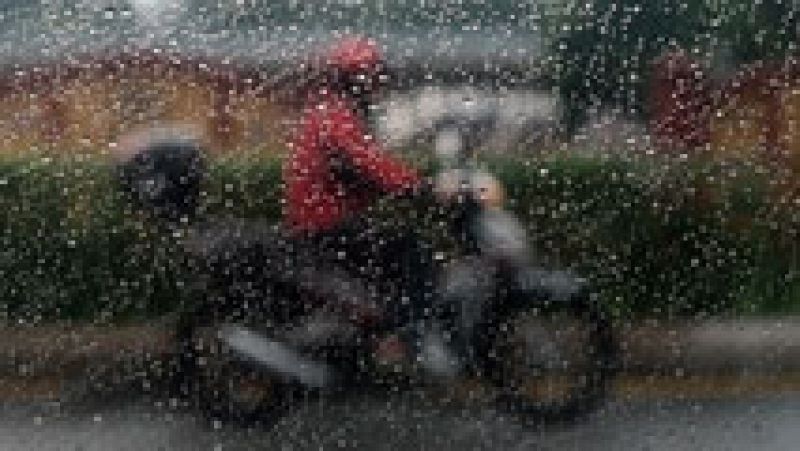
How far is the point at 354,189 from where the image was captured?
197cm

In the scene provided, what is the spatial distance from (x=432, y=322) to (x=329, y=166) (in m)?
0.23

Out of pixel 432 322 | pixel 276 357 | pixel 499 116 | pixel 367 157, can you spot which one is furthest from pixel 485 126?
pixel 276 357

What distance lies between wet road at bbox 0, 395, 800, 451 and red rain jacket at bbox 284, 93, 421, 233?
0.24 metres

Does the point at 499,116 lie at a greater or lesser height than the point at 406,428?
greater

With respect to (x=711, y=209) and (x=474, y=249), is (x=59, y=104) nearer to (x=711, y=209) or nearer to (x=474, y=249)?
(x=474, y=249)

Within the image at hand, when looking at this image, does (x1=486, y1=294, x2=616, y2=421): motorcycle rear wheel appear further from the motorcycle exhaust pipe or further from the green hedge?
the motorcycle exhaust pipe

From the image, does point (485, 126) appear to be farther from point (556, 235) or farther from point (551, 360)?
point (551, 360)

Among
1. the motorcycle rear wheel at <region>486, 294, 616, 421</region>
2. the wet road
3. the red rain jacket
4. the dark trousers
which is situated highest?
the red rain jacket

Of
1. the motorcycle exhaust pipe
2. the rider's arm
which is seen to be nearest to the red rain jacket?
the rider's arm

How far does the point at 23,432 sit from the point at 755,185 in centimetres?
94

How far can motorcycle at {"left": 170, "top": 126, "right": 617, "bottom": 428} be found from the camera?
195cm

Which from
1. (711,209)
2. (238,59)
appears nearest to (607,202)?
(711,209)

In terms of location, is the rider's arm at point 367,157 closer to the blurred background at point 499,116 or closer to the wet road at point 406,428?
the blurred background at point 499,116

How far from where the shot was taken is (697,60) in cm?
195
